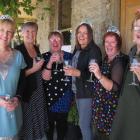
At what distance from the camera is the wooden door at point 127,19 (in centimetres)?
543

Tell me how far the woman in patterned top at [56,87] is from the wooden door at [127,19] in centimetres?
106

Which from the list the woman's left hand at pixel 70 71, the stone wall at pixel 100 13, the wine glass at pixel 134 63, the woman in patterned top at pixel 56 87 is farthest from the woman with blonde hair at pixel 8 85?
the stone wall at pixel 100 13

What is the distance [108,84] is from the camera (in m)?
3.84

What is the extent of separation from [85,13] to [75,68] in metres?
1.96

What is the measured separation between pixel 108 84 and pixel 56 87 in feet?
3.68

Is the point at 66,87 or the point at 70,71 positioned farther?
the point at 66,87

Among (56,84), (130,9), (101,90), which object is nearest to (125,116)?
(101,90)

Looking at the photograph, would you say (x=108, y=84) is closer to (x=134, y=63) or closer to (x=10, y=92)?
(x=134, y=63)

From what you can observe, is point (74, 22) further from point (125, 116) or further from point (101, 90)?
point (125, 116)

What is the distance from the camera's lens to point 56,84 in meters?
4.81

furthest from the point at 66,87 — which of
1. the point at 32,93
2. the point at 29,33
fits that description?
the point at 29,33

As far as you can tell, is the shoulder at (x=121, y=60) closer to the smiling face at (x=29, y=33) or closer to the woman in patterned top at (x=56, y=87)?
the woman in patterned top at (x=56, y=87)

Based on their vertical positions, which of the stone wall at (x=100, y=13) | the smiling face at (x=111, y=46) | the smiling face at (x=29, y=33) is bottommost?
the smiling face at (x=111, y=46)

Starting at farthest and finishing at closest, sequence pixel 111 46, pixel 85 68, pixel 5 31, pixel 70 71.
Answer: pixel 85 68, pixel 70 71, pixel 111 46, pixel 5 31
